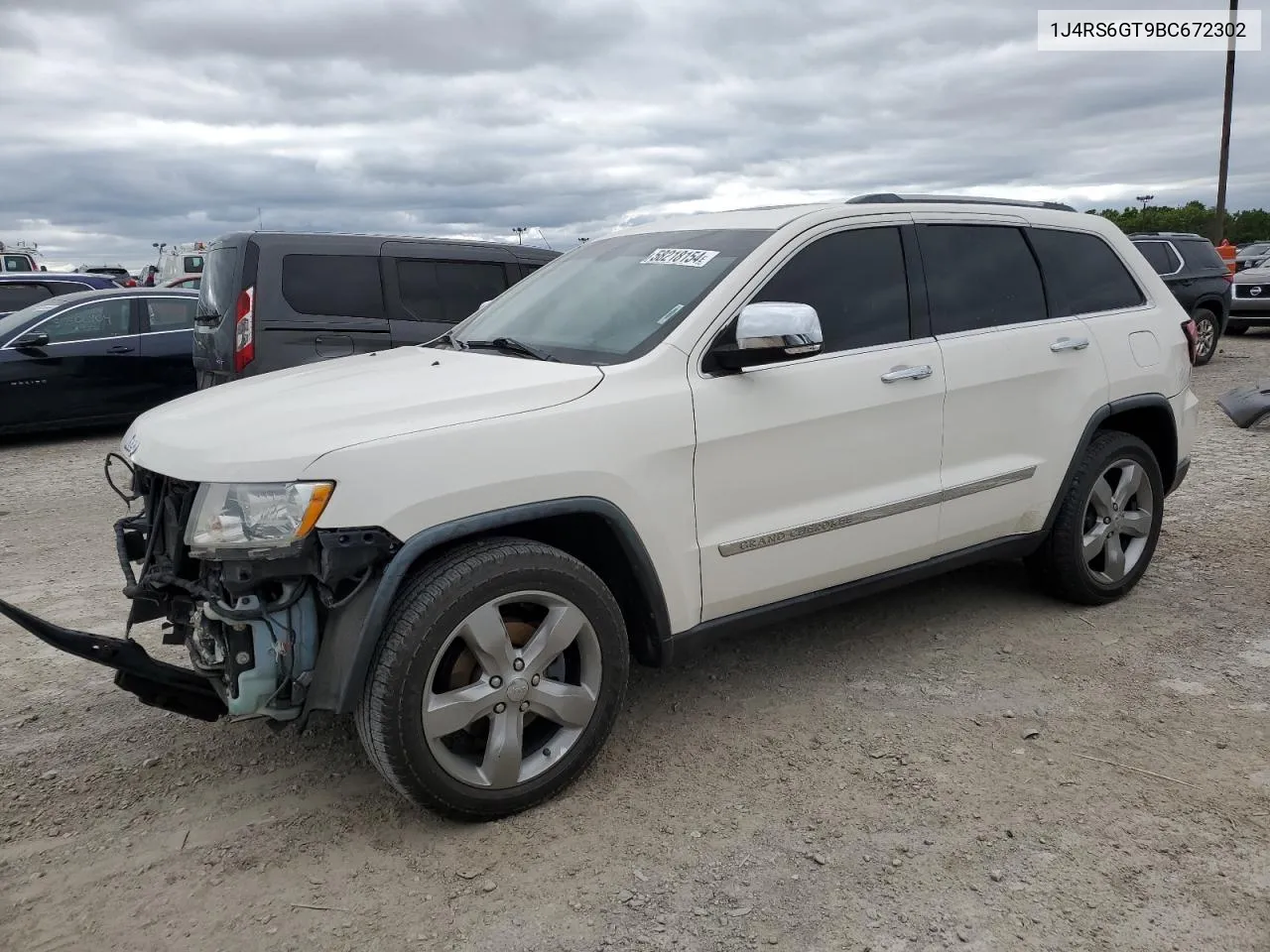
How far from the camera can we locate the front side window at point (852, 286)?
12.1 feet

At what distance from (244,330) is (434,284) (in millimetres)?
1525

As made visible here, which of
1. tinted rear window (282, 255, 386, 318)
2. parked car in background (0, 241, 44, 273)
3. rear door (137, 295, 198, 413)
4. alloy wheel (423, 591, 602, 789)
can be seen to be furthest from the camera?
parked car in background (0, 241, 44, 273)

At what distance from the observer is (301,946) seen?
2551 mm

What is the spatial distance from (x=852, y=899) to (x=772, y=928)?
0.79 feet

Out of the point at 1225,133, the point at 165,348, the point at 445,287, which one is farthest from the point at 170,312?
the point at 1225,133

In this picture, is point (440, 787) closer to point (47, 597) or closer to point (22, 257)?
point (47, 597)

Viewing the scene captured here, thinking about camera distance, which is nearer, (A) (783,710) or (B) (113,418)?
(A) (783,710)

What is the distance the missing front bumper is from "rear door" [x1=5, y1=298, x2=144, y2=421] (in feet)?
26.2

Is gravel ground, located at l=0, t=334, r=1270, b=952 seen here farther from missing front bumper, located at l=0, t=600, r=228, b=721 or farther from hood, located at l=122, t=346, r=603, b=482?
hood, located at l=122, t=346, r=603, b=482

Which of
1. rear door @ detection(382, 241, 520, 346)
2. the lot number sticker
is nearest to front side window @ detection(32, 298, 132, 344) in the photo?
rear door @ detection(382, 241, 520, 346)

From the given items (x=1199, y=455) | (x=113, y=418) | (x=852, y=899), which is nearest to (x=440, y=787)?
(x=852, y=899)

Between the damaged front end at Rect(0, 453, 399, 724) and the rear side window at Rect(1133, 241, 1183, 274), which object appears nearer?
the damaged front end at Rect(0, 453, 399, 724)

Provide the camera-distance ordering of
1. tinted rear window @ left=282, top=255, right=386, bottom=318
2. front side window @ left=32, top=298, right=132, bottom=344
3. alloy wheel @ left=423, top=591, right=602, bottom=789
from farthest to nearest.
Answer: front side window @ left=32, top=298, right=132, bottom=344 < tinted rear window @ left=282, top=255, right=386, bottom=318 < alloy wheel @ left=423, top=591, right=602, bottom=789

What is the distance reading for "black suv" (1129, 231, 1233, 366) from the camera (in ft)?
44.0
